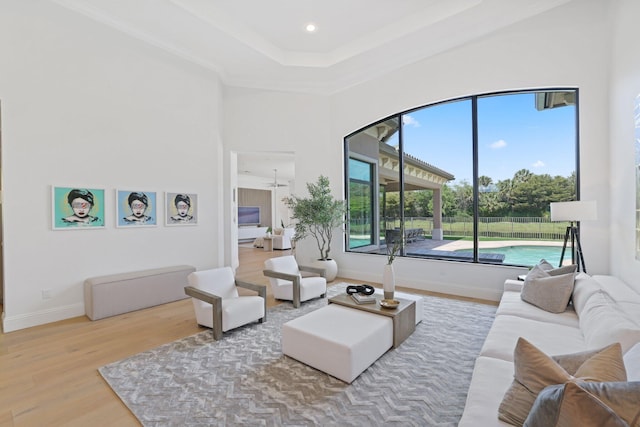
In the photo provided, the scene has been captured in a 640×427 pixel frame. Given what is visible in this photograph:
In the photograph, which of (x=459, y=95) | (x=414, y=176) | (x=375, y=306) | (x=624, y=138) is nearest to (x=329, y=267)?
(x=414, y=176)

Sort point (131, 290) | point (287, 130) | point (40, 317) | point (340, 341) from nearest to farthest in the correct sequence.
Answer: point (340, 341) < point (40, 317) < point (131, 290) < point (287, 130)

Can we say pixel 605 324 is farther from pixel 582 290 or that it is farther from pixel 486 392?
pixel 486 392

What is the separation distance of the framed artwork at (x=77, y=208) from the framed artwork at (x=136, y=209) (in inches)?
9.2

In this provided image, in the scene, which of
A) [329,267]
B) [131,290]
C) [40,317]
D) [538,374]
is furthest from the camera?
[329,267]

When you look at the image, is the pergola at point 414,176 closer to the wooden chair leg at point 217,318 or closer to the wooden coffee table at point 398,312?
the wooden coffee table at point 398,312

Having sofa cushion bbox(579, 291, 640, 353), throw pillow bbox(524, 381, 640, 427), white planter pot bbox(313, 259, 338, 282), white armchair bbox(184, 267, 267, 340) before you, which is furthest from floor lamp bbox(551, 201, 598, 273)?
white armchair bbox(184, 267, 267, 340)

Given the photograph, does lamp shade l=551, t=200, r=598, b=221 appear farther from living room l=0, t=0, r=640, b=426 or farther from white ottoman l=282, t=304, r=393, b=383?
white ottoman l=282, t=304, r=393, b=383

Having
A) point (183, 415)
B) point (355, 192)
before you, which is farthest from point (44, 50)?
point (355, 192)

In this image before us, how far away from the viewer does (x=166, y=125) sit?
527 centimetres

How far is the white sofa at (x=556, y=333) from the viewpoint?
1.58 meters

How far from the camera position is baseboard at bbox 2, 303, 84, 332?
3.72 m

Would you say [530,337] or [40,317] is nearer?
[530,337]

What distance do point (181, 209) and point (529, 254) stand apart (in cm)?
594

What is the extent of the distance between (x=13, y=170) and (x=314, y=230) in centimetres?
483
